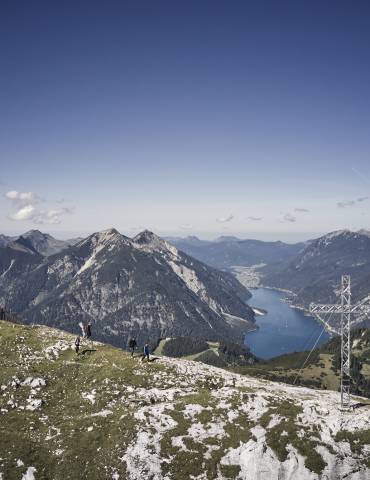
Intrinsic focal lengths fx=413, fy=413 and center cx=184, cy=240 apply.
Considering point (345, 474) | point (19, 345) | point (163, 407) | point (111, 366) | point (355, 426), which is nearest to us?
point (345, 474)

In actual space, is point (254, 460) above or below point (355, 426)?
below

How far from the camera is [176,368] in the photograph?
61031 millimetres

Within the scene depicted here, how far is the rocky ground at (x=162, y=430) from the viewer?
132 feet

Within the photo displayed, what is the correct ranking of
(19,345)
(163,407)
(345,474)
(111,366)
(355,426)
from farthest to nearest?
(19,345) → (111,366) → (163,407) → (355,426) → (345,474)

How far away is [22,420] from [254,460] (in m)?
25.4

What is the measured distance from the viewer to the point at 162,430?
147 ft

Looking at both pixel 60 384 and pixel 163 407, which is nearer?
pixel 163 407

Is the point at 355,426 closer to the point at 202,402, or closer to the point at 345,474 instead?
the point at 345,474

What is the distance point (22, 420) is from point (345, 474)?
112ft

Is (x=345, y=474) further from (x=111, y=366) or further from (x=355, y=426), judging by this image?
(x=111, y=366)

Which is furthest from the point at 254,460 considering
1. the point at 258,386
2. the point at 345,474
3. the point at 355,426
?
the point at 258,386

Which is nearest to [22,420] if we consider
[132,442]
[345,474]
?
[132,442]

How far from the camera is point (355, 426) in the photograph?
1757 inches

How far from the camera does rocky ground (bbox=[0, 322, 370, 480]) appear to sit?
40188 mm
